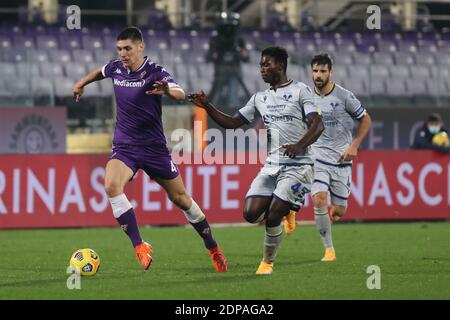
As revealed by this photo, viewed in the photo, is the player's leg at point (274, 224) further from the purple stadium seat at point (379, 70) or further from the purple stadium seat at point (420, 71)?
the purple stadium seat at point (420, 71)

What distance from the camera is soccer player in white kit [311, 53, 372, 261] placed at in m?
13.6

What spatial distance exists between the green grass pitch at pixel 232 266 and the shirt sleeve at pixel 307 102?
1648 millimetres

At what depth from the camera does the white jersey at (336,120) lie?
13.8 metres

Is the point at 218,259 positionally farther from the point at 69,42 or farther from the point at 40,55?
the point at 69,42

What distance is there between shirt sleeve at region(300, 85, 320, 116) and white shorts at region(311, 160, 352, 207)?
282cm

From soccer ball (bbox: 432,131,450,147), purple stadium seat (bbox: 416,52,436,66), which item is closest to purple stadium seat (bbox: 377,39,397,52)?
purple stadium seat (bbox: 416,52,436,66)

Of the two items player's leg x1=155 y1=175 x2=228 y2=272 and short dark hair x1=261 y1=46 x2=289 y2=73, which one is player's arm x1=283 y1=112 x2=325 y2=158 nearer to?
short dark hair x1=261 y1=46 x2=289 y2=73

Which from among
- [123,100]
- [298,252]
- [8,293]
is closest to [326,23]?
[298,252]

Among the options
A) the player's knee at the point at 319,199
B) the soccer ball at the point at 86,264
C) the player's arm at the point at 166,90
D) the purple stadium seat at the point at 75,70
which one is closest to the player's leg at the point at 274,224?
the player's arm at the point at 166,90

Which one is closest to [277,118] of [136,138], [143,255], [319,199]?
[136,138]

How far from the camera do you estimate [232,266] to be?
12.4m

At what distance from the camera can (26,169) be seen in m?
19.6

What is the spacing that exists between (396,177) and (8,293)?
12972 mm
